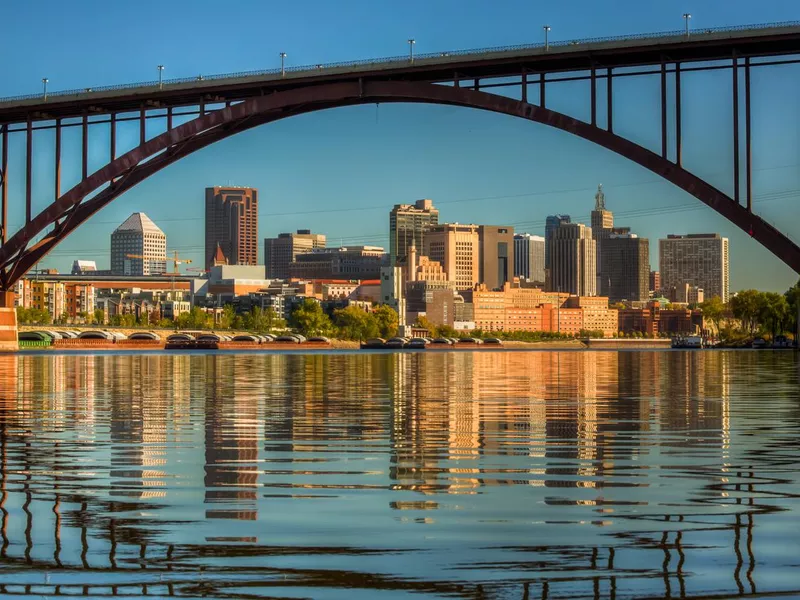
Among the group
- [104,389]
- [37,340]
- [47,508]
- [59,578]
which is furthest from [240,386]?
[37,340]

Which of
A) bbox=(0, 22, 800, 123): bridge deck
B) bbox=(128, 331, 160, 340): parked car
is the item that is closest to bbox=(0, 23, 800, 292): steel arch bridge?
bbox=(0, 22, 800, 123): bridge deck

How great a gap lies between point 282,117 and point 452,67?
11365mm

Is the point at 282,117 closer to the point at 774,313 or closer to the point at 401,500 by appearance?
the point at 401,500

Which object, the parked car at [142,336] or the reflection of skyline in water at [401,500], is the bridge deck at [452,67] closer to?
the reflection of skyline in water at [401,500]

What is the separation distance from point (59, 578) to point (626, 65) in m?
48.4

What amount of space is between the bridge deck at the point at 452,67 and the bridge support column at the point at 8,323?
14520mm

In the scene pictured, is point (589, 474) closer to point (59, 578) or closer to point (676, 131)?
point (59, 578)

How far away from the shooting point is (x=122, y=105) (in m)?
69.0

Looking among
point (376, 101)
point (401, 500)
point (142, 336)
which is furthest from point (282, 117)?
point (142, 336)

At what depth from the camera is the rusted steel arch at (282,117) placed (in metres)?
48.9

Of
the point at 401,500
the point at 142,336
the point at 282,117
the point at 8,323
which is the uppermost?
the point at 282,117

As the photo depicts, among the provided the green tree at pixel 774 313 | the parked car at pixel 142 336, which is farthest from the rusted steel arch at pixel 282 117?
the green tree at pixel 774 313

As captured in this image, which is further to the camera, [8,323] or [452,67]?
[8,323]

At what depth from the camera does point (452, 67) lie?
58.4 meters
